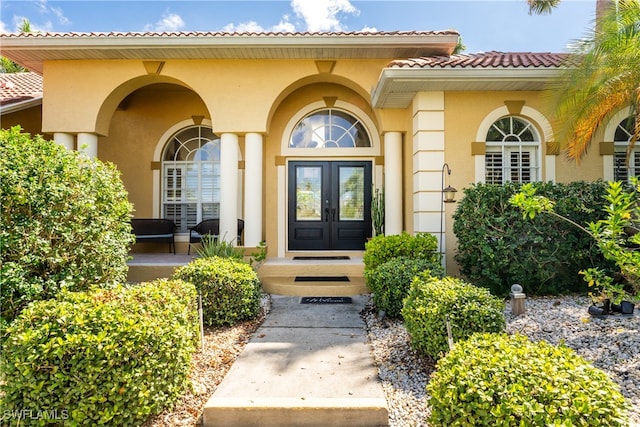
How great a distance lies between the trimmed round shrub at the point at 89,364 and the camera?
238cm

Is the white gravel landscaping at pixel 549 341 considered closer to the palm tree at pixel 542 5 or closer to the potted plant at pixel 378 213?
the potted plant at pixel 378 213

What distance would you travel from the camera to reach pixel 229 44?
7.16 m

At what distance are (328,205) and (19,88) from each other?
9235mm

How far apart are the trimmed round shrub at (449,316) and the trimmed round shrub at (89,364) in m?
2.29

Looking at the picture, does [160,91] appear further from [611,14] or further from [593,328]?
[593,328]

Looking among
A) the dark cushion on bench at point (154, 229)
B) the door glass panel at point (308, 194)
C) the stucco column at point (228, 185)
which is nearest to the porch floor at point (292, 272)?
the stucco column at point (228, 185)

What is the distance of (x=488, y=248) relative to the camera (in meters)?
5.37

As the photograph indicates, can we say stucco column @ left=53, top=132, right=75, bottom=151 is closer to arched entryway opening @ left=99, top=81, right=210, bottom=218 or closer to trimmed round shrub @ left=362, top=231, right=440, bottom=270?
arched entryway opening @ left=99, top=81, right=210, bottom=218

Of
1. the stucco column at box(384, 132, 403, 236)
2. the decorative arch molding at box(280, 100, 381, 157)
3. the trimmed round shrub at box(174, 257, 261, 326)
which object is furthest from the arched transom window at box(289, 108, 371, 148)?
the trimmed round shrub at box(174, 257, 261, 326)

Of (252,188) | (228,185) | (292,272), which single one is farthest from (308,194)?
(292,272)

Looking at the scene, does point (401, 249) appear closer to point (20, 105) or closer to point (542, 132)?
point (542, 132)

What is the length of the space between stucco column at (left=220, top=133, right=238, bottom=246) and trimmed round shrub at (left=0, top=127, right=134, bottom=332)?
326 centimetres

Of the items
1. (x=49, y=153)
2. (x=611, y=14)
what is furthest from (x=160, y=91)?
(x=611, y=14)

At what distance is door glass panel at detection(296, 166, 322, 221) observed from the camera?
9.16 meters
